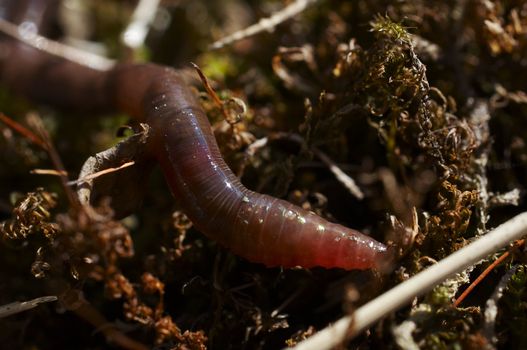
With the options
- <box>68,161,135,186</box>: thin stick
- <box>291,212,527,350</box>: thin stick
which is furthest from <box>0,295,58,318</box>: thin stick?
<box>291,212,527,350</box>: thin stick

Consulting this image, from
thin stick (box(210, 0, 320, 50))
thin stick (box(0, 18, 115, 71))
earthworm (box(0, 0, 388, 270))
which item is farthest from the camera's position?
thin stick (box(0, 18, 115, 71))

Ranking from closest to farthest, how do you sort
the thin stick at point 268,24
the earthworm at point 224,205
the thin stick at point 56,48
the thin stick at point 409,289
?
the thin stick at point 409,289 → the earthworm at point 224,205 → the thin stick at point 268,24 → the thin stick at point 56,48

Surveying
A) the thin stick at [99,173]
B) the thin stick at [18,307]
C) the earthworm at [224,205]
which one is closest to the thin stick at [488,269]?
the earthworm at [224,205]

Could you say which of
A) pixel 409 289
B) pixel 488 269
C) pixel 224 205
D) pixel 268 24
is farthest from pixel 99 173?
pixel 488 269

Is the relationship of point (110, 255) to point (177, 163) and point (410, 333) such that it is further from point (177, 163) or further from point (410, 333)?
point (410, 333)

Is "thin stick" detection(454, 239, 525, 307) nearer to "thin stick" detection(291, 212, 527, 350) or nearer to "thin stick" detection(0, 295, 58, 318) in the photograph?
"thin stick" detection(291, 212, 527, 350)

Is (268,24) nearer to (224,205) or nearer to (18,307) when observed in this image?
(224,205)

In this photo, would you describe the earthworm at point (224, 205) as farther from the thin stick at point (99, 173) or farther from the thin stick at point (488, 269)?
the thin stick at point (488, 269)
